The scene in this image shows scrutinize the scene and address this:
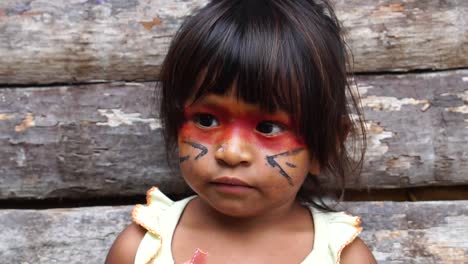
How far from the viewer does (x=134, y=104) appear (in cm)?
165

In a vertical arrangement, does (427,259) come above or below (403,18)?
below

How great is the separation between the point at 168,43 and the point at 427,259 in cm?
70

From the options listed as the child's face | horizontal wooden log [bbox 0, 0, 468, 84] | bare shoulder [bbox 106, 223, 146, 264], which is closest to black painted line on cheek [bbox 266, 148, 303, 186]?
the child's face

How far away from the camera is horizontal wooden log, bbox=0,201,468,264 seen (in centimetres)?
159

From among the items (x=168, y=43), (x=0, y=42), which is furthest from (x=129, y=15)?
(x=0, y=42)

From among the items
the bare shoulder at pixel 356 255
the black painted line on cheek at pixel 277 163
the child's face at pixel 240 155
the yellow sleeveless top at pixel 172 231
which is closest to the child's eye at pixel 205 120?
the child's face at pixel 240 155

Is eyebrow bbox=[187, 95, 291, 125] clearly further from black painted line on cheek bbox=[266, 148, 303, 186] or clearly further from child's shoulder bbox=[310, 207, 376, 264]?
child's shoulder bbox=[310, 207, 376, 264]

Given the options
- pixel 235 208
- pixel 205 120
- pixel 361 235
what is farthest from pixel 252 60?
pixel 361 235

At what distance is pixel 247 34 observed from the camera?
4.20 ft

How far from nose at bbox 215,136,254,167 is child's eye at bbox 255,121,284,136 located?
1.5 inches

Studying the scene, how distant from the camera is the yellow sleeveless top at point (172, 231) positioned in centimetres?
141

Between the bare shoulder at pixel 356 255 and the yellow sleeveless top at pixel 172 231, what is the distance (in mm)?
20

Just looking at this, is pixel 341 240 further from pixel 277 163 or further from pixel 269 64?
pixel 269 64

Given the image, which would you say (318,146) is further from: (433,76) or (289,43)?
(433,76)
